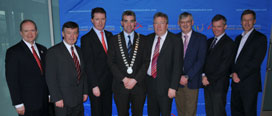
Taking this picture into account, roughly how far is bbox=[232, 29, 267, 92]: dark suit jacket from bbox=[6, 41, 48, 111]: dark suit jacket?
314 cm

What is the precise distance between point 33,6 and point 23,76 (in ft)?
6.55

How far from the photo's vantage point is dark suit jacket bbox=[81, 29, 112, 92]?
93.2 inches

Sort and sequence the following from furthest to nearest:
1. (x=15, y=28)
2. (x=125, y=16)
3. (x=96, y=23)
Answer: (x=15, y=28)
(x=96, y=23)
(x=125, y=16)

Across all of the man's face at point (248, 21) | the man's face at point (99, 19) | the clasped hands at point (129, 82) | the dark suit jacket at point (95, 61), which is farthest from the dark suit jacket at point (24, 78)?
the man's face at point (248, 21)

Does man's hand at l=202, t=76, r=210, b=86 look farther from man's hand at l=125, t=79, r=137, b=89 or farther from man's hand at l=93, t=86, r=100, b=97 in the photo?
man's hand at l=93, t=86, r=100, b=97

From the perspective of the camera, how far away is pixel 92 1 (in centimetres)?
331

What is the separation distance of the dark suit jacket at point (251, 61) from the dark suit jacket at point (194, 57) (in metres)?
0.68

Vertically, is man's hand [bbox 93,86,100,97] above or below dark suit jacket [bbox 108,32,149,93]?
below

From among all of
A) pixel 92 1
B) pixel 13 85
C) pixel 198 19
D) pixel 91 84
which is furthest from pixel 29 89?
pixel 198 19

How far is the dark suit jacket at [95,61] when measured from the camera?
2367 mm

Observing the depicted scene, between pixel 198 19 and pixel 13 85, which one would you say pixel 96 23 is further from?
pixel 198 19

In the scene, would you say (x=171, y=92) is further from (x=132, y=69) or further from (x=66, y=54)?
(x=66, y=54)

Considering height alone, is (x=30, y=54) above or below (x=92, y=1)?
below

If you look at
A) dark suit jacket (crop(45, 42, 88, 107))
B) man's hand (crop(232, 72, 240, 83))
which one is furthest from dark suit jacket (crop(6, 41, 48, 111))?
man's hand (crop(232, 72, 240, 83))
